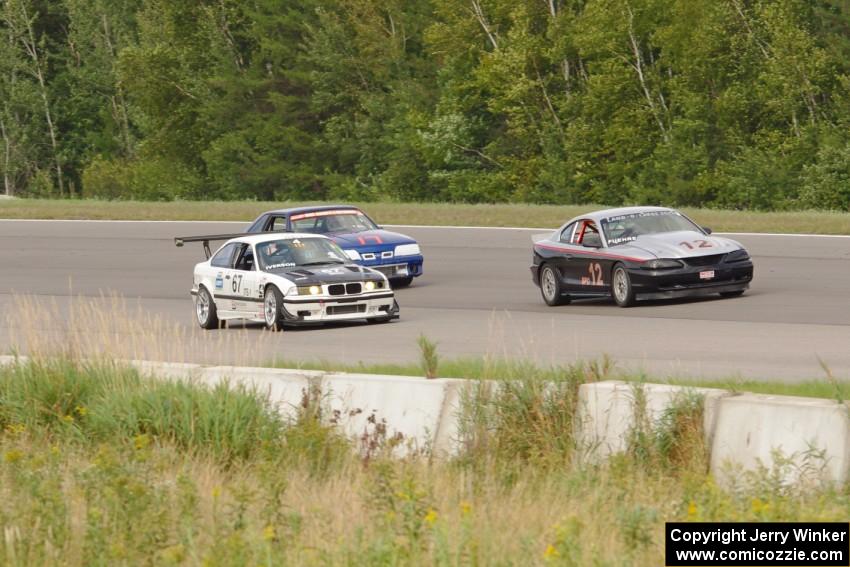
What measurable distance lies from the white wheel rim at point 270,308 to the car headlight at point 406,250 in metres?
5.09

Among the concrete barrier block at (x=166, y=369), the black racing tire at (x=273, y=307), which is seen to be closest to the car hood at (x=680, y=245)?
the black racing tire at (x=273, y=307)

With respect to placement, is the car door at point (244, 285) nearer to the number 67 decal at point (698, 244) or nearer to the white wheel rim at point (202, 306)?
the white wheel rim at point (202, 306)

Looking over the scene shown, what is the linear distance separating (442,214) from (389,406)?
28898 mm

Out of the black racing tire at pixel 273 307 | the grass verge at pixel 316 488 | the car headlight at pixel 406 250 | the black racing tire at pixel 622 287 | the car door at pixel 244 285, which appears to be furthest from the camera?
the car headlight at pixel 406 250

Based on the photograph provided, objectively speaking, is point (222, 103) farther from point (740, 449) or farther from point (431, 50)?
point (740, 449)

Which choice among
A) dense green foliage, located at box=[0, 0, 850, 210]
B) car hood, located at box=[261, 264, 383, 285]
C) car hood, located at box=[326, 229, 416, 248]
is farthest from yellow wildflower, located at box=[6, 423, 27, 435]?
dense green foliage, located at box=[0, 0, 850, 210]

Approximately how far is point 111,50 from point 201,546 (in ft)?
261

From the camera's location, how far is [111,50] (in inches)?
3334

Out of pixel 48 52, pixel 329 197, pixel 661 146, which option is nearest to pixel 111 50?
pixel 48 52

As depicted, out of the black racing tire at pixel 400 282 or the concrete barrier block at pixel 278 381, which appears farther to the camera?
the black racing tire at pixel 400 282

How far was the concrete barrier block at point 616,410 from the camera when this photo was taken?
31.8ft

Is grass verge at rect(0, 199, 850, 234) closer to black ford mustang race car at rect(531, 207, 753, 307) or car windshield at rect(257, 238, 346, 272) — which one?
black ford mustang race car at rect(531, 207, 753, 307)

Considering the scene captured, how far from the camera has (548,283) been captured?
2183 centimetres

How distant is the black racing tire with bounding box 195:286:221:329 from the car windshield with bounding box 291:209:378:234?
183 inches
